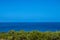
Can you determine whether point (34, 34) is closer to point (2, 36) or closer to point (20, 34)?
point (20, 34)

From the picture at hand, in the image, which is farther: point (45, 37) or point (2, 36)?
point (2, 36)

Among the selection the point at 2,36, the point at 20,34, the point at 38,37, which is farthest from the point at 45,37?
the point at 2,36

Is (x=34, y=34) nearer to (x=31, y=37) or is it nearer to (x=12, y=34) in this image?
(x=31, y=37)

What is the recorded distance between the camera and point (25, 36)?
47.5 ft

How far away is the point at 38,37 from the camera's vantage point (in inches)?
579

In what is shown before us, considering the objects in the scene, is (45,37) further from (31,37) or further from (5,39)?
(5,39)

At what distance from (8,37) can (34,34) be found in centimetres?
146

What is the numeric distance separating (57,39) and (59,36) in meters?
0.32

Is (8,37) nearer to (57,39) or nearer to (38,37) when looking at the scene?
(38,37)

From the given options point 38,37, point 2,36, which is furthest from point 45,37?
point 2,36

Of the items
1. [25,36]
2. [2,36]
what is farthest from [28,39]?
[2,36]

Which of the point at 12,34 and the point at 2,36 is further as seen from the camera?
the point at 2,36

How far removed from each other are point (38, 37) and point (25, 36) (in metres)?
0.76

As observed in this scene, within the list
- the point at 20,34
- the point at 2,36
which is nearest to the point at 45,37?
the point at 20,34
